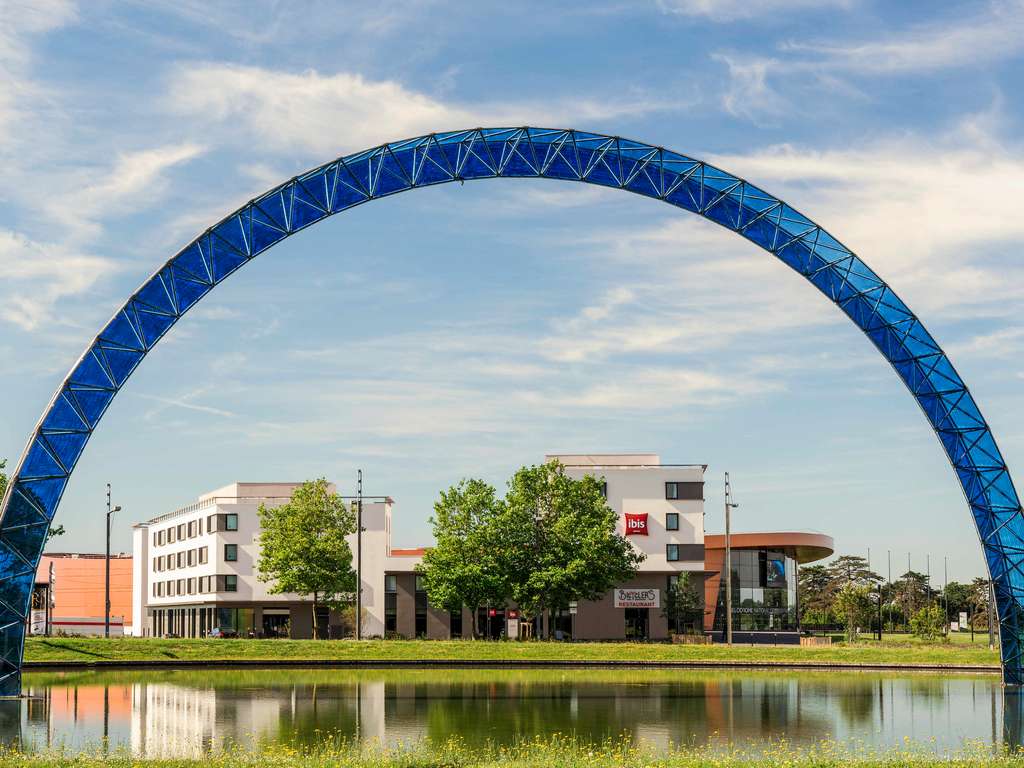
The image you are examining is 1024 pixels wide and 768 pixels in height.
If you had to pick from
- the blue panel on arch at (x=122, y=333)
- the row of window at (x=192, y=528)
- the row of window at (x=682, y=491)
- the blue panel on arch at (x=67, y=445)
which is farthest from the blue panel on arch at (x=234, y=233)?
the row of window at (x=192, y=528)

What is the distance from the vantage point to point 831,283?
4753 centimetres

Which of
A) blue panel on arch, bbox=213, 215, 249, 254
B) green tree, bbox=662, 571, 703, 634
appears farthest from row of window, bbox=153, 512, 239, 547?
blue panel on arch, bbox=213, 215, 249, 254

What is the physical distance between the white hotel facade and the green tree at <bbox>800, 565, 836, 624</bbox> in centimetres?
6582

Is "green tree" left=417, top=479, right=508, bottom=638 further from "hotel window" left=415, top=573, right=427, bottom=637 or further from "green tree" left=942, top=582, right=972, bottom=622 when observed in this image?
"green tree" left=942, top=582, right=972, bottom=622

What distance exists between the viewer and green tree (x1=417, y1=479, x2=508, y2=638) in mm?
82438

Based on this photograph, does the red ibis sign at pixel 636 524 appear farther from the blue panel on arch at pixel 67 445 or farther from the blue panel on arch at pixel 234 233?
the blue panel on arch at pixel 67 445

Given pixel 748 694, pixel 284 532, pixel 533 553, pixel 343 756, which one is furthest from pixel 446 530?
pixel 343 756

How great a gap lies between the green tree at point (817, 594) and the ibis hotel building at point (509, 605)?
1690 inches

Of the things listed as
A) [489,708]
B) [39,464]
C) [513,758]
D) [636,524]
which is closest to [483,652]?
[636,524]

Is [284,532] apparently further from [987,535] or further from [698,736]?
[698,736]

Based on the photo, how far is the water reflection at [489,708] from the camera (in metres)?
30.9

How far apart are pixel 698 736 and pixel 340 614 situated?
69762 mm

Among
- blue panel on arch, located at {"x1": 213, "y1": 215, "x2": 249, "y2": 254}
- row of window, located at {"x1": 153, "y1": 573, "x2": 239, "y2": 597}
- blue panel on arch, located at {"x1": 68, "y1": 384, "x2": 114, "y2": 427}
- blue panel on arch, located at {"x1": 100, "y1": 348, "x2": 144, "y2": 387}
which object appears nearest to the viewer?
blue panel on arch, located at {"x1": 68, "y1": 384, "x2": 114, "y2": 427}

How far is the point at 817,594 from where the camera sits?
172 meters
